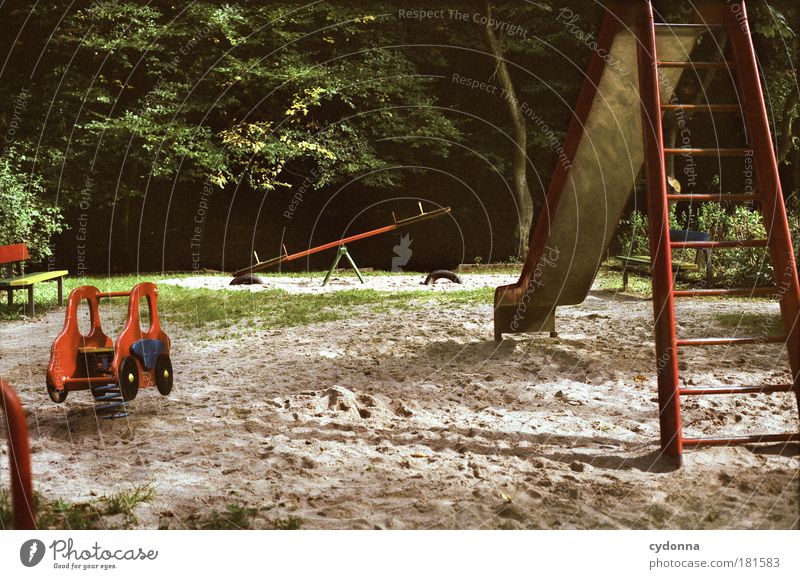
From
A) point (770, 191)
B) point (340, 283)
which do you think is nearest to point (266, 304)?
point (340, 283)

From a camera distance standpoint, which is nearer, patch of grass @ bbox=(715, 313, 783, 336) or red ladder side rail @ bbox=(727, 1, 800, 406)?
red ladder side rail @ bbox=(727, 1, 800, 406)

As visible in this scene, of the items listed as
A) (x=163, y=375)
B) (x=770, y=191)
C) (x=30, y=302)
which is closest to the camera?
(x=770, y=191)

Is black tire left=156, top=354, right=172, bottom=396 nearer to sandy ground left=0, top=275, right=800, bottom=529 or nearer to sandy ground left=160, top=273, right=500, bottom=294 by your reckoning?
sandy ground left=0, top=275, right=800, bottom=529

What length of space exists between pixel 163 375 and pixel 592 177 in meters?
3.28

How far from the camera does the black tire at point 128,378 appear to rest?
495cm

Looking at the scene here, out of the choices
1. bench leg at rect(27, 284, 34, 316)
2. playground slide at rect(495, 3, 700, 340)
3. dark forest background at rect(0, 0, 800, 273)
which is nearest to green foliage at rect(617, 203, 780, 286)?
dark forest background at rect(0, 0, 800, 273)

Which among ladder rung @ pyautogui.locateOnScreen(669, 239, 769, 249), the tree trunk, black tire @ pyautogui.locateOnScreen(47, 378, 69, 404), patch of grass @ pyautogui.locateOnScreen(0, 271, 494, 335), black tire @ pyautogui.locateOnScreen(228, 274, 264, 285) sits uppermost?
the tree trunk

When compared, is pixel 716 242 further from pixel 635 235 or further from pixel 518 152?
pixel 518 152

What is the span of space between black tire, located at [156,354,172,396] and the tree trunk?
11946 millimetres

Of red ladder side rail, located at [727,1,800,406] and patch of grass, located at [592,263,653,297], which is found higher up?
red ladder side rail, located at [727,1,800,406]

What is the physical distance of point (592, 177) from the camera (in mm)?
5695

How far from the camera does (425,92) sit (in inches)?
708

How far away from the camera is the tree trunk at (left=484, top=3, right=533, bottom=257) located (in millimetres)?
16766
